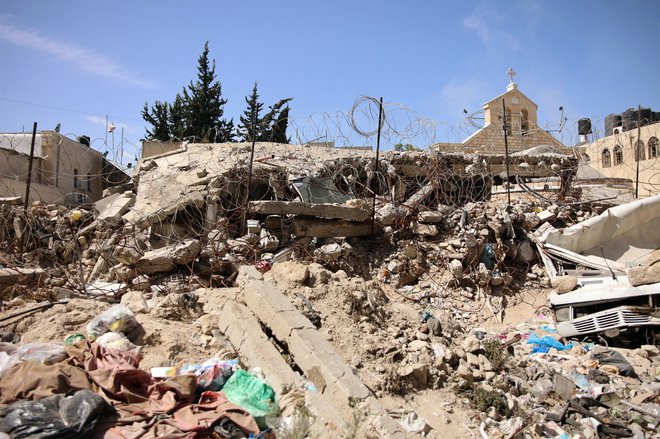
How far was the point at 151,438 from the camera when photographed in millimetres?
2992

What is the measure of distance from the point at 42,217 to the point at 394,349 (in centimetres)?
882

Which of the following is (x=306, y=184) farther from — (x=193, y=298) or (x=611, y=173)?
(x=611, y=173)

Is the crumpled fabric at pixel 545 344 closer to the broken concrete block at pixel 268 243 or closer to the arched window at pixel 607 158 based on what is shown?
the broken concrete block at pixel 268 243

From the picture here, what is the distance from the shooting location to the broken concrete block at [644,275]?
6215mm

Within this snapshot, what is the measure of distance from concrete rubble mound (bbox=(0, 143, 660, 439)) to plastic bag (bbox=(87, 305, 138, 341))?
0.07 ft

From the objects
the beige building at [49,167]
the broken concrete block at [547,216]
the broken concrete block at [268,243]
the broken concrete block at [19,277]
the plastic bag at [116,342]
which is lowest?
the plastic bag at [116,342]

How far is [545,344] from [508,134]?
29.2ft

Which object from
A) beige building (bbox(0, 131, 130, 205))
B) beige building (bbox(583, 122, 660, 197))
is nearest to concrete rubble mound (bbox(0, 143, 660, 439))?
beige building (bbox(0, 131, 130, 205))

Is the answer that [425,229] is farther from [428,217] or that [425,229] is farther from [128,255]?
[128,255]

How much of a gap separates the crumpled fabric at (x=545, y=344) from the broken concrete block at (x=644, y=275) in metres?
1.34

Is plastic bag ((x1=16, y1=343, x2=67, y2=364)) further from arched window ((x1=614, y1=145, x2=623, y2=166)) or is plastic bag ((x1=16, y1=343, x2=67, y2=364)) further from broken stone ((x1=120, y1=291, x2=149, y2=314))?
arched window ((x1=614, y1=145, x2=623, y2=166))

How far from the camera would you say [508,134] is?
13547 mm

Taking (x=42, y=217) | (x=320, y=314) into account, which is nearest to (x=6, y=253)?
(x=42, y=217)

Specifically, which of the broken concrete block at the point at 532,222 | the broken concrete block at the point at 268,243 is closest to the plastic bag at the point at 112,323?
the broken concrete block at the point at 268,243
